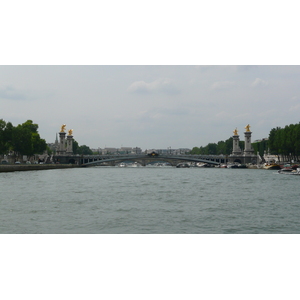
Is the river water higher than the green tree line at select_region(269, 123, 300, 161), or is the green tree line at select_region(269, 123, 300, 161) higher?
the green tree line at select_region(269, 123, 300, 161)

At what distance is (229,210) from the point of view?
1119 centimetres

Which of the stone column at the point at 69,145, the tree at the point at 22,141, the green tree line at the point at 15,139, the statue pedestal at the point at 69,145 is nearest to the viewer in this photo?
the green tree line at the point at 15,139

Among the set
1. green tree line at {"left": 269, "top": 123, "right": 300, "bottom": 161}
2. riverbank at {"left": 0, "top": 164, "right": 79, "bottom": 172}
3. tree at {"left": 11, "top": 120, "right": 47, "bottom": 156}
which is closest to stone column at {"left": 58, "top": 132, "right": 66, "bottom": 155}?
riverbank at {"left": 0, "top": 164, "right": 79, "bottom": 172}

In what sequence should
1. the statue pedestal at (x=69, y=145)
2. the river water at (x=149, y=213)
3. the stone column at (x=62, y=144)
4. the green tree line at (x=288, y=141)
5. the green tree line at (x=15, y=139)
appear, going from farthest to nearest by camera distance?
the statue pedestal at (x=69, y=145) < the stone column at (x=62, y=144) < the green tree line at (x=288, y=141) < the green tree line at (x=15, y=139) < the river water at (x=149, y=213)

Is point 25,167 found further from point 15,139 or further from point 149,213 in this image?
point 149,213

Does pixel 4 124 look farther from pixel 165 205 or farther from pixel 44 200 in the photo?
pixel 165 205

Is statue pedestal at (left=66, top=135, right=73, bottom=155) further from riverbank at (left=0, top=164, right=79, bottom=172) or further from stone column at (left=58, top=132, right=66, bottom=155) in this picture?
riverbank at (left=0, top=164, right=79, bottom=172)

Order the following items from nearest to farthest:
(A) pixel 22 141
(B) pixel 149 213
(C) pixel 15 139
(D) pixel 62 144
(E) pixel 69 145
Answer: (B) pixel 149 213, (C) pixel 15 139, (A) pixel 22 141, (D) pixel 62 144, (E) pixel 69 145

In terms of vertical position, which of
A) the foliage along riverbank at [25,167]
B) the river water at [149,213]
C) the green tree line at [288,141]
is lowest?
the river water at [149,213]

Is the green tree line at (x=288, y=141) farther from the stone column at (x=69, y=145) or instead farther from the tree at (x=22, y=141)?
the stone column at (x=69, y=145)

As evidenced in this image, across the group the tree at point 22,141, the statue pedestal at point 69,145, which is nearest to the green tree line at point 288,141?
the tree at point 22,141

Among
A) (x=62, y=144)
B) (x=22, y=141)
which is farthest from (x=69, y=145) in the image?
(x=22, y=141)

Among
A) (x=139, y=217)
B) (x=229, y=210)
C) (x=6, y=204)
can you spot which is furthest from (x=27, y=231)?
(x=229, y=210)

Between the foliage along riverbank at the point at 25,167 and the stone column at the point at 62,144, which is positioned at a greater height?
the stone column at the point at 62,144
